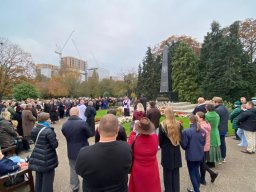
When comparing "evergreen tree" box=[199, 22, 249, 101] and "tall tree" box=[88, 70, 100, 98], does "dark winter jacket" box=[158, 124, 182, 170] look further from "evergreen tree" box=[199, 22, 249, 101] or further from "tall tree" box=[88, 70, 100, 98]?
"tall tree" box=[88, 70, 100, 98]

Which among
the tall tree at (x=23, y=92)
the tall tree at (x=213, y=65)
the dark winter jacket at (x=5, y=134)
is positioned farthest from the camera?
the tall tree at (x=213, y=65)

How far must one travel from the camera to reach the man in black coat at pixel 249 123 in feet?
24.4

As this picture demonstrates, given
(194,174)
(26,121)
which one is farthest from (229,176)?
(26,121)

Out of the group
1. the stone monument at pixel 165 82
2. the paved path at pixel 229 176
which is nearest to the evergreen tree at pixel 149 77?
the stone monument at pixel 165 82

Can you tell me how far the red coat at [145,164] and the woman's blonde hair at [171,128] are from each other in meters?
0.65

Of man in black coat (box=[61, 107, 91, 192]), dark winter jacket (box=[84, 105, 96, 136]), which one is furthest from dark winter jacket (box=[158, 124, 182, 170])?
dark winter jacket (box=[84, 105, 96, 136])

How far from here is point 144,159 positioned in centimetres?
350

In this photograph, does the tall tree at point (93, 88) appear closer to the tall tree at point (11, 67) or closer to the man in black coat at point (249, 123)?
the tall tree at point (11, 67)

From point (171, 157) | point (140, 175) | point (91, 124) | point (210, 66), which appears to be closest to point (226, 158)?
point (171, 157)

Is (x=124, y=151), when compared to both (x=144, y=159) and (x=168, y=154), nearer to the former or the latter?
(x=144, y=159)

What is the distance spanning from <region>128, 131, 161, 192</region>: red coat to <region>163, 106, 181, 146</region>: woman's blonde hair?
2.12 feet

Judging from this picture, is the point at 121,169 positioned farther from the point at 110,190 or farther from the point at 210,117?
the point at 210,117

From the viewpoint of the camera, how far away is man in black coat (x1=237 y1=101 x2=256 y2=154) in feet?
24.4

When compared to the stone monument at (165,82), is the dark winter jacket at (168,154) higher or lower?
lower
